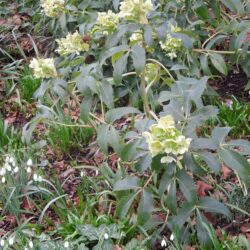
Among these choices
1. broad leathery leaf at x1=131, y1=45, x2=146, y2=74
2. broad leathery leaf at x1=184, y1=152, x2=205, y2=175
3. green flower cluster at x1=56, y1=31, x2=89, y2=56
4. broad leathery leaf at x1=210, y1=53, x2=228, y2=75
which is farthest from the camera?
green flower cluster at x1=56, y1=31, x2=89, y2=56

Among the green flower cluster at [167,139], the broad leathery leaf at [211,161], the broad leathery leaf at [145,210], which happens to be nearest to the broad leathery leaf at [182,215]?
the broad leathery leaf at [145,210]

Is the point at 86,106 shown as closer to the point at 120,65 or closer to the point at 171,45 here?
the point at 120,65

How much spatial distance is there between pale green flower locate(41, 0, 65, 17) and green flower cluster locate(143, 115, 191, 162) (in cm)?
188

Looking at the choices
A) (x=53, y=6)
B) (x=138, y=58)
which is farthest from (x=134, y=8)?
(x=53, y=6)

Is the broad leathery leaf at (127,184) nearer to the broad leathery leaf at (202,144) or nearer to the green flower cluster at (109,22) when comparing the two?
the broad leathery leaf at (202,144)

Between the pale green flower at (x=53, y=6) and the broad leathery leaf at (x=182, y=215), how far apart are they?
187cm

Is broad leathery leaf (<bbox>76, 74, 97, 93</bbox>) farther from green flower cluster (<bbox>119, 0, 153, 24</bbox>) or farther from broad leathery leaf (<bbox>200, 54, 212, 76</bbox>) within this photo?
broad leathery leaf (<bbox>200, 54, 212, 76</bbox>)

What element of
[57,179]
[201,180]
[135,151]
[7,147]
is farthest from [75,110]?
[135,151]

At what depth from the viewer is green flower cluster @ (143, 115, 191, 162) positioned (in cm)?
218

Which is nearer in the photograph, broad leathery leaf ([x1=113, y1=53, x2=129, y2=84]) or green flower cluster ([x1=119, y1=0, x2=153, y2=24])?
green flower cluster ([x1=119, y1=0, x2=153, y2=24])

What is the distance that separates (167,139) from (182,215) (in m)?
0.45

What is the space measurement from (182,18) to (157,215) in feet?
4.51

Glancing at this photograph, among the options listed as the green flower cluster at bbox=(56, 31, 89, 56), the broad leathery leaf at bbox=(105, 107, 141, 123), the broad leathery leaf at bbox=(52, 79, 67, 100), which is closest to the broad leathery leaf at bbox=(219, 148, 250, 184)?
the broad leathery leaf at bbox=(105, 107, 141, 123)

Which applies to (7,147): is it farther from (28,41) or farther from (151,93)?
(28,41)
